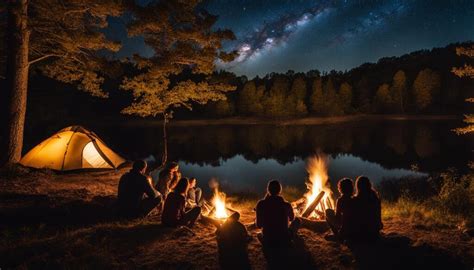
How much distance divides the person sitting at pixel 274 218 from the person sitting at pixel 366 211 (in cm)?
133

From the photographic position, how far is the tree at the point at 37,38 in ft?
36.8

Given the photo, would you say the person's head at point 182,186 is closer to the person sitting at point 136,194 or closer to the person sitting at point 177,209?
the person sitting at point 177,209

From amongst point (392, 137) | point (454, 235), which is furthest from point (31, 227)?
point (392, 137)

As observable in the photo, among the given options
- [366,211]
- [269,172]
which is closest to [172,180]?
[366,211]

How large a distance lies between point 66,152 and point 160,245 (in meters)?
8.56

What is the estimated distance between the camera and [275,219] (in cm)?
605

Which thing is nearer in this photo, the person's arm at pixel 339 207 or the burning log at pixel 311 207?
the person's arm at pixel 339 207

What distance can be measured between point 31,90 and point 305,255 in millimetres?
41190

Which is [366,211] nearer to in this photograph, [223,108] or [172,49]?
[172,49]

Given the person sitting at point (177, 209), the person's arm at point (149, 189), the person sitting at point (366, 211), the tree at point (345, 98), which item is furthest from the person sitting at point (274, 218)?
the tree at point (345, 98)

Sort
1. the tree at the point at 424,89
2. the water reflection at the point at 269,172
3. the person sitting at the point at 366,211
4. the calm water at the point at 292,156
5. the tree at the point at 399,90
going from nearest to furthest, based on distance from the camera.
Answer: the person sitting at the point at 366,211 → the water reflection at the point at 269,172 → the calm water at the point at 292,156 → the tree at the point at 424,89 → the tree at the point at 399,90

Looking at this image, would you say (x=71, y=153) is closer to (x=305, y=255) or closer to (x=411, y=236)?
(x=305, y=255)

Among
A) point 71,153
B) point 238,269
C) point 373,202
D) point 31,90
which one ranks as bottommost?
point 238,269

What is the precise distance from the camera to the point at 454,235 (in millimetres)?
6637
